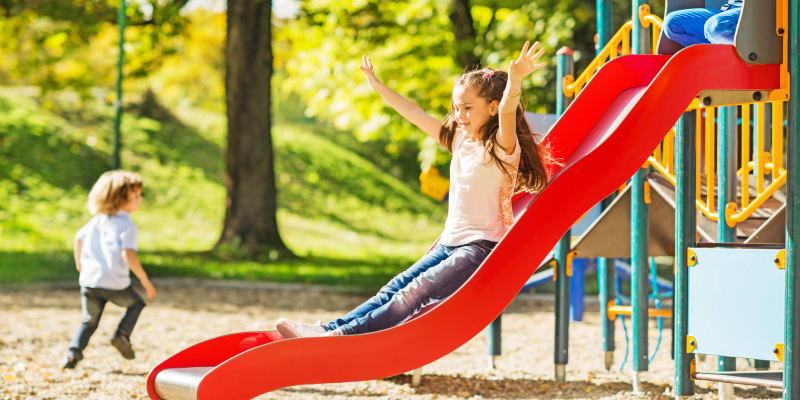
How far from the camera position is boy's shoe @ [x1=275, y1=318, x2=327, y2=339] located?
Result: 3.83 meters

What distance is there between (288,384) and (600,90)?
197 centimetres

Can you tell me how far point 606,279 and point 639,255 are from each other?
1.34 m

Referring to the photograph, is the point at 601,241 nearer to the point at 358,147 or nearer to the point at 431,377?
the point at 431,377

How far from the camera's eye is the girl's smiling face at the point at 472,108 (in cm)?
410

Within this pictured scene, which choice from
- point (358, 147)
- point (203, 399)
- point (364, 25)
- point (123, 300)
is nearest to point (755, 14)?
point (203, 399)

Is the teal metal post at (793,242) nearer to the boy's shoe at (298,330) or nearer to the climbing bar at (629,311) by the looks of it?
the boy's shoe at (298,330)

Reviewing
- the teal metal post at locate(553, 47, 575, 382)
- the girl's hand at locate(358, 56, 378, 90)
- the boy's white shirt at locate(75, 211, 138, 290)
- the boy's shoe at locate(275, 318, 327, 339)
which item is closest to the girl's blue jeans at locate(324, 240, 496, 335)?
the boy's shoe at locate(275, 318, 327, 339)

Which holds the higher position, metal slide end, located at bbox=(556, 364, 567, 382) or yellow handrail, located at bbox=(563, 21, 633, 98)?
yellow handrail, located at bbox=(563, 21, 633, 98)

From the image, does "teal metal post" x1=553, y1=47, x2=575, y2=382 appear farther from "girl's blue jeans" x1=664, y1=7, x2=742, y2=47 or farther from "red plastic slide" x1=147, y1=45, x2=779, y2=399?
"red plastic slide" x1=147, y1=45, x2=779, y2=399

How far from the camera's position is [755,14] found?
3.98 m

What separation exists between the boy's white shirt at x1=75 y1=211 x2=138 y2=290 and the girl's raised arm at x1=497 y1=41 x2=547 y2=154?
3225 millimetres

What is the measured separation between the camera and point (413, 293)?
3.86 meters

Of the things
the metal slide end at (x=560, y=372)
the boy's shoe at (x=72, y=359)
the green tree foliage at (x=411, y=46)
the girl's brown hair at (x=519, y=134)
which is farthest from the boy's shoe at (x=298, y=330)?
the green tree foliage at (x=411, y=46)

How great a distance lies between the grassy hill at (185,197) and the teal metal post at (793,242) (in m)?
9.48
